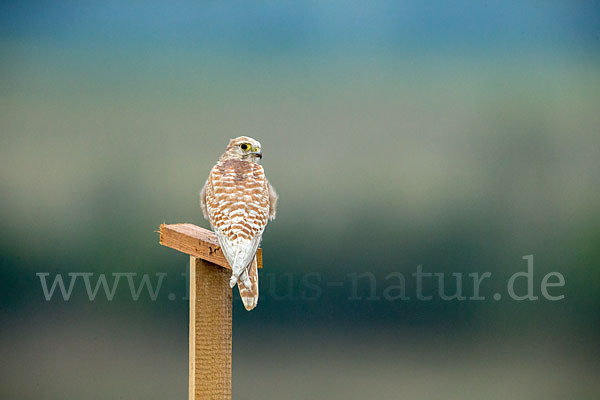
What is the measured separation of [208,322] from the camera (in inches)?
80.7

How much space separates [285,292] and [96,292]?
3.05ft

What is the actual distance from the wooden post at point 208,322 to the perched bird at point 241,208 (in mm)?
77

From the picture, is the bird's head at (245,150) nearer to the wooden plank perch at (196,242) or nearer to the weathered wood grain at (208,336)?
the wooden plank perch at (196,242)

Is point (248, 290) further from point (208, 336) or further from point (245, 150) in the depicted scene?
point (245, 150)

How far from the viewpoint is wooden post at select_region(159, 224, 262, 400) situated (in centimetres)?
204

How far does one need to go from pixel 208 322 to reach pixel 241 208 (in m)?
0.35

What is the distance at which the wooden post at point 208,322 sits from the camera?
80.3 inches

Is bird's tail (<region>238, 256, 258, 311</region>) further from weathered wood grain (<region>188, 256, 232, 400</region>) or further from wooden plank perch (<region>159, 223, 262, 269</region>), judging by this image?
weathered wood grain (<region>188, 256, 232, 400</region>)

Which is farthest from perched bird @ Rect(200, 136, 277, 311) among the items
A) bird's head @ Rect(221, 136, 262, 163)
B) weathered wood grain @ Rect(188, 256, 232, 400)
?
weathered wood grain @ Rect(188, 256, 232, 400)

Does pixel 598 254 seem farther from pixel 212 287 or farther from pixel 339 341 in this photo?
pixel 212 287

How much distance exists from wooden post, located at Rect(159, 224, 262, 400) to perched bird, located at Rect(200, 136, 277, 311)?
0.08 m

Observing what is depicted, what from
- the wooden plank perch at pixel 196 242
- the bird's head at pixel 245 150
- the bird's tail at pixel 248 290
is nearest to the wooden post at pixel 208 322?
the wooden plank perch at pixel 196 242

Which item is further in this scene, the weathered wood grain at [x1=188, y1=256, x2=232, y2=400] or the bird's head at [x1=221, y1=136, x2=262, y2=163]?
the bird's head at [x1=221, y1=136, x2=262, y2=163]

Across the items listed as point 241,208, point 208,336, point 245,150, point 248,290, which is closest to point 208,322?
point 208,336
